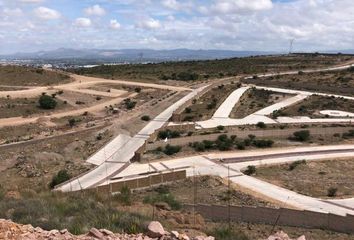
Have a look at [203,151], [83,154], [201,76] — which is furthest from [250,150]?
[201,76]

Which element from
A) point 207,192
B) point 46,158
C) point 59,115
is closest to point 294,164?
point 207,192

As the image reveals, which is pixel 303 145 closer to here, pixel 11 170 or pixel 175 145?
pixel 175 145

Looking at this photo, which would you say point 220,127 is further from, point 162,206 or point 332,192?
point 162,206

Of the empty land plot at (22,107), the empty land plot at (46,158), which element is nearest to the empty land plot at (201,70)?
the empty land plot at (22,107)

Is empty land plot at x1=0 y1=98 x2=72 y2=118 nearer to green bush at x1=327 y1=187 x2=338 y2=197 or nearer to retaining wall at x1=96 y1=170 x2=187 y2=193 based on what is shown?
Answer: retaining wall at x1=96 y1=170 x2=187 y2=193

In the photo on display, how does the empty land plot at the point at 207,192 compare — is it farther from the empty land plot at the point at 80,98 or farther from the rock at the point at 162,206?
the empty land plot at the point at 80,98
